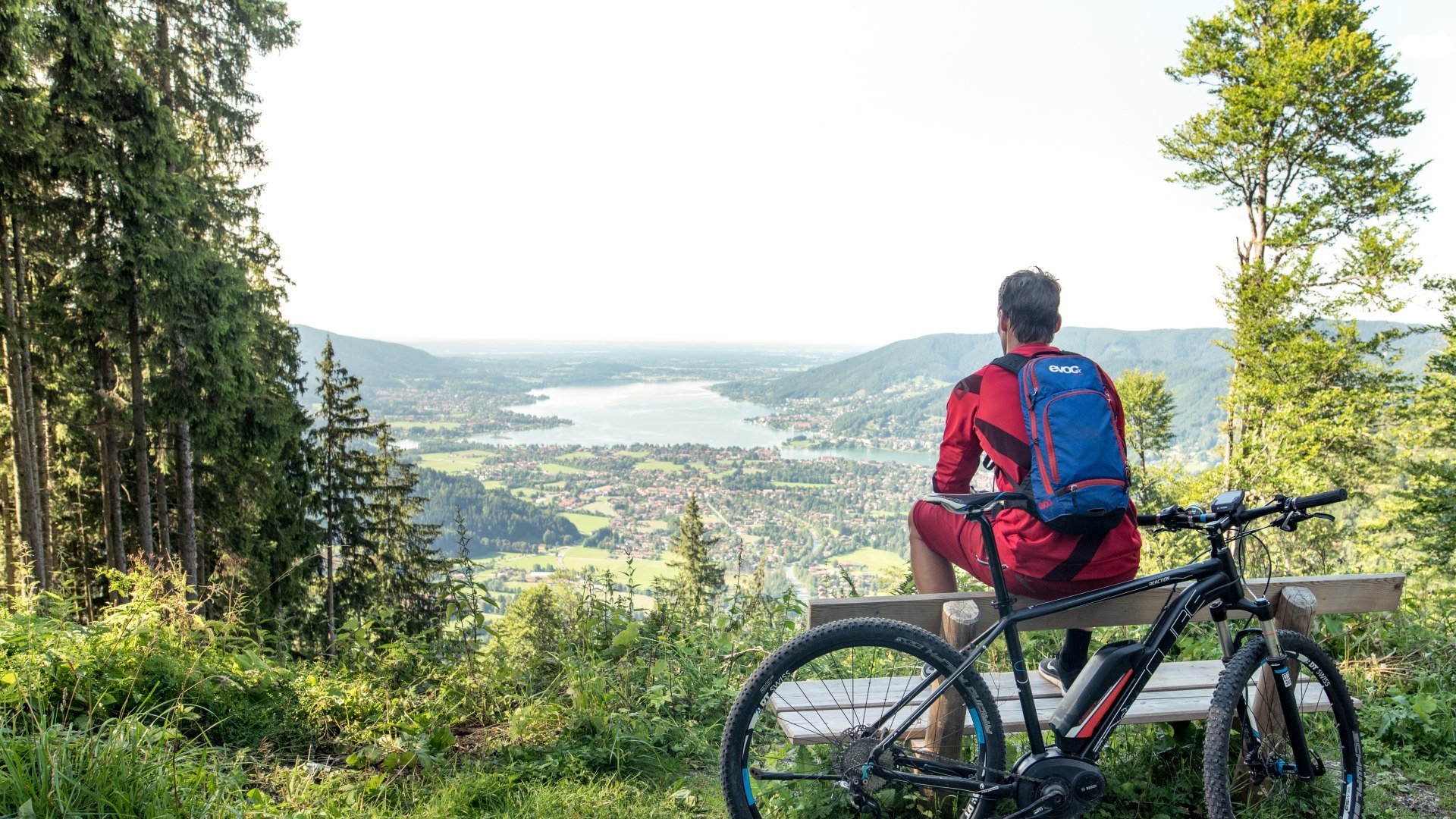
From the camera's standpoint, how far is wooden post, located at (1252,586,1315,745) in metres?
2.56

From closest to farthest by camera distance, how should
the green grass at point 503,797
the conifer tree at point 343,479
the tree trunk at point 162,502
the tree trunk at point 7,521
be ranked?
the green grass at point 503,797 < the tree trunk at point 7,521 < the tree trunk at point 162,502 < the conifer tree at point 343,479

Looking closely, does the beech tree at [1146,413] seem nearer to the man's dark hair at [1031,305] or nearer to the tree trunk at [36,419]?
the man's dark hair at [1031,305]

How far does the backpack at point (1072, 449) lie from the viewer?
2262 millimetres

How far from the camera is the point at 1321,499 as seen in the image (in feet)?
7.17

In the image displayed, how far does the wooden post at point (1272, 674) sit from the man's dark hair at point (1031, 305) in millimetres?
1482

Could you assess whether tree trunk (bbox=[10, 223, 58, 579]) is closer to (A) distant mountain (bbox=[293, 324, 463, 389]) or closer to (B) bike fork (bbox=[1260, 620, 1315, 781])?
(B) bike fork (bbox=[1260, 620, 1315, 781])

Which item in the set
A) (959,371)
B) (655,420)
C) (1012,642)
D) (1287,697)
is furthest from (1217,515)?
(655,420)

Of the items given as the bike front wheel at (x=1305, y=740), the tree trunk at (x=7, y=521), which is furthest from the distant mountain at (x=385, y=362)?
the bike front wheel at (x=1305, y=740)

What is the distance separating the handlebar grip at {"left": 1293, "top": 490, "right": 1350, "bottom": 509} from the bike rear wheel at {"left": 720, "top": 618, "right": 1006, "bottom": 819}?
1.22 m

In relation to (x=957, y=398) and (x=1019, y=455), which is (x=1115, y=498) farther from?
(x=957, y=398)

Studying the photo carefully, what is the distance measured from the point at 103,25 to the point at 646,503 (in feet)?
199

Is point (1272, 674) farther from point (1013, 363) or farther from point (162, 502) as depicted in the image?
point (162, 502)

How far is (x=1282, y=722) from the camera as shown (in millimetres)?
2607

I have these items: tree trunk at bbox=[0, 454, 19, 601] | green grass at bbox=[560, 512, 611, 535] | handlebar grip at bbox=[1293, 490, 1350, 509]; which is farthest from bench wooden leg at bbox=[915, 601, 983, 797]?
green grass at bbox=[560, 512, 611, 535]
